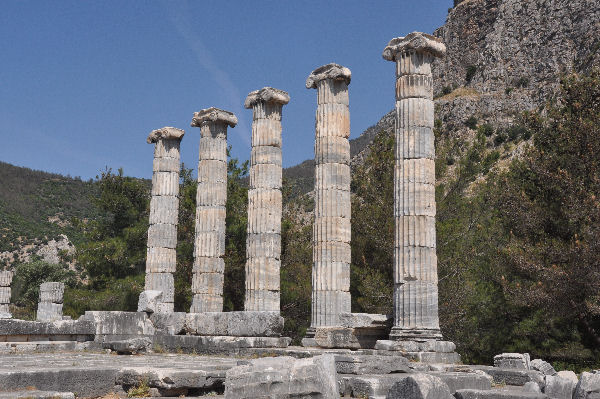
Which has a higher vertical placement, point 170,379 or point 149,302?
point 149,302

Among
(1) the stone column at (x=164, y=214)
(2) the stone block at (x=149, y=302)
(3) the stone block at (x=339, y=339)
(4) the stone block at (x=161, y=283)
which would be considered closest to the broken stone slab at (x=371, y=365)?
(3) the stone block at (x=339, y=339)

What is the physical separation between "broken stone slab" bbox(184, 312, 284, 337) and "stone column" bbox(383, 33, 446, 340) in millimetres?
2688

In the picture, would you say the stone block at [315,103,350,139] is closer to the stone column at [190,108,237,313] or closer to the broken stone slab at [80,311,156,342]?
the stone column at [190,108,237,313]

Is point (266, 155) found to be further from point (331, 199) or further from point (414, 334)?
point (414, 334)

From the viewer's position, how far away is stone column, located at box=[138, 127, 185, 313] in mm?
22719

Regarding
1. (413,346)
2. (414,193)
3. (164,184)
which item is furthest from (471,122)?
(413,346)

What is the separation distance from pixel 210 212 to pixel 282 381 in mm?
16096

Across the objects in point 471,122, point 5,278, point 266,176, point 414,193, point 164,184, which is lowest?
point 5,278

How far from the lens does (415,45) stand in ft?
51.3

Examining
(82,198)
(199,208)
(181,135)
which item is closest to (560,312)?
(199,208)

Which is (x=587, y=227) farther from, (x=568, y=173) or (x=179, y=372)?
(x=179, y=372)

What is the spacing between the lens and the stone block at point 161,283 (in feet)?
73.8

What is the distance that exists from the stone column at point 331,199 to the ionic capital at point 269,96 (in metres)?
1.35

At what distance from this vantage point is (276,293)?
64.0 feet
